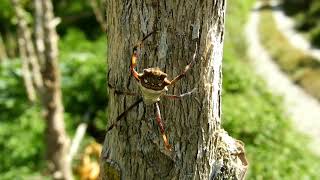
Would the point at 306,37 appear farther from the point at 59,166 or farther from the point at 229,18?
the point at 59,166

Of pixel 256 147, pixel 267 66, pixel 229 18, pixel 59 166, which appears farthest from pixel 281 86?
pixel 59 166

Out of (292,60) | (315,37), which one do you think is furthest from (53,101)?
(315,37)

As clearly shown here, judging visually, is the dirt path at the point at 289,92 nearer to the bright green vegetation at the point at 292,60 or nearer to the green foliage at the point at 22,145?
the bright green vegetation at the point at 292,60

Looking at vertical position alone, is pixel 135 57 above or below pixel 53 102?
above

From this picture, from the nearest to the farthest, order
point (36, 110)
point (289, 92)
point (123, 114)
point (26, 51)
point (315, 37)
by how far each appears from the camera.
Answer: point (123, 114), point (26, 51), point (36, 110), point (289, 92), point (315, 37)

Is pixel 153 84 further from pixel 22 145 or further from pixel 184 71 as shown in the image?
pixel 22 145

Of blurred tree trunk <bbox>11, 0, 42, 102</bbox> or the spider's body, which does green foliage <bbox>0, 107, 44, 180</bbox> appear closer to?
blurred tree trunk <bbox>11, 0, 42, 102</bbox>

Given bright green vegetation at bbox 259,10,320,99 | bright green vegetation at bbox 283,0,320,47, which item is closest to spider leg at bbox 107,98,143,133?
bright green vegetation at bbox 259,10,320,99
